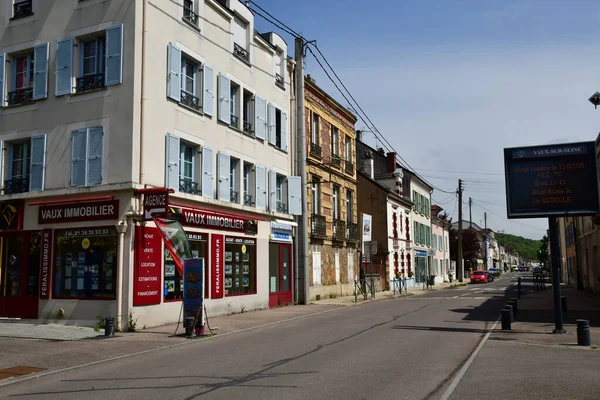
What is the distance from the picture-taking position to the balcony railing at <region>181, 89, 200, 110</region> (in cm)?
1823

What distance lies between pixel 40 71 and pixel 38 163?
2884mm

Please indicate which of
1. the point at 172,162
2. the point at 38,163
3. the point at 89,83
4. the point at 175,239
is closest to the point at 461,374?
the point at 175,239

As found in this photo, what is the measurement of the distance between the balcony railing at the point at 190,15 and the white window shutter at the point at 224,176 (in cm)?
451

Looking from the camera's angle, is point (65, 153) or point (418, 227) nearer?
point (65, 153)

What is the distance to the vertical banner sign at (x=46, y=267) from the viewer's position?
16.5m

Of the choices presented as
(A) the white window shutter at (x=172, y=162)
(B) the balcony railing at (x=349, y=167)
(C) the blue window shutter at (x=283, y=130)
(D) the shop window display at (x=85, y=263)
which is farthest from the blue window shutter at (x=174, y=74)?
(B) the balcony railing at (x=349, y=167)

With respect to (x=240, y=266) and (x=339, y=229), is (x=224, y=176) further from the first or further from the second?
(x=339, y=229)

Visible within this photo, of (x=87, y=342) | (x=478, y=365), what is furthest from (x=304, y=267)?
(x=478, y=365)

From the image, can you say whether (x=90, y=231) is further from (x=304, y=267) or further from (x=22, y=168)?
(x=304, y=267)

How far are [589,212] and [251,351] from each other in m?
8.95

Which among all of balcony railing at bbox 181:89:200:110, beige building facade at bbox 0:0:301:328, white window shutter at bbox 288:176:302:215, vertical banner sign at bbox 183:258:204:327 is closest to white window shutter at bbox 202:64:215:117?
beige building facade at bbox 0:0:301:328

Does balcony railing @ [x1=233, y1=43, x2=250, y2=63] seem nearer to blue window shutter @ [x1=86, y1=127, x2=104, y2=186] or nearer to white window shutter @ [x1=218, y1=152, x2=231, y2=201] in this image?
white window shutter @ [x1=218, y1=152, x2=231, y2=201]

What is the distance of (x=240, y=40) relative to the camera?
22250 millimetres

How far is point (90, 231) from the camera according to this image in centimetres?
1608
